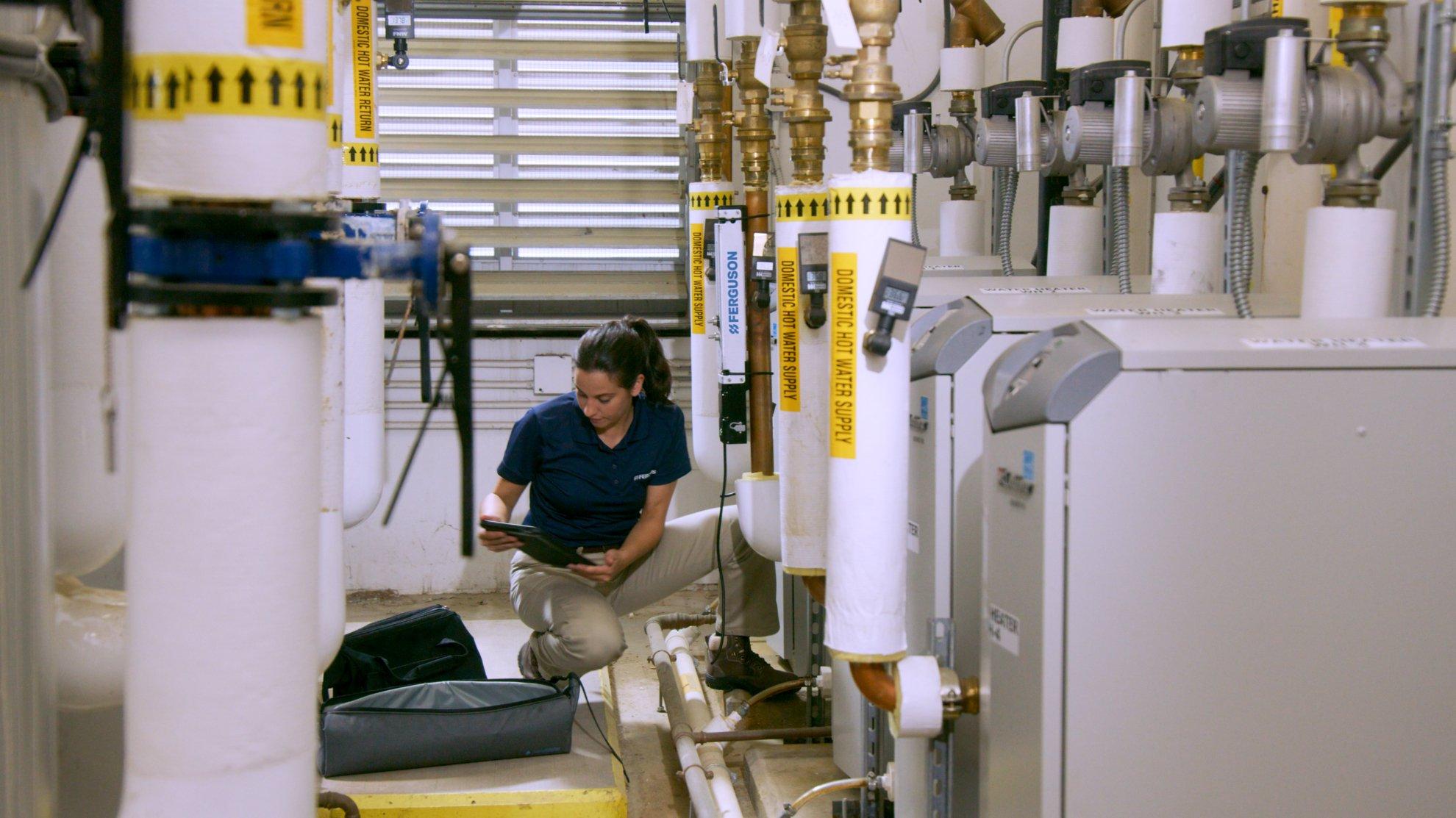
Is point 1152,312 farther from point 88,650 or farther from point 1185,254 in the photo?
point 88,650

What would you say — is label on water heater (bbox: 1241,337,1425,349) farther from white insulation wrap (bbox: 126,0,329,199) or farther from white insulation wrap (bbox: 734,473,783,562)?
white insulation wrap (bbox: 734,473,783,562)

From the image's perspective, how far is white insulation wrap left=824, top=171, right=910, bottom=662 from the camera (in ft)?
5.84

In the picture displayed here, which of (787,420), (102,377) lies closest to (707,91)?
(787,420)

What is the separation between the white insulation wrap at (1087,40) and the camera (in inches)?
115

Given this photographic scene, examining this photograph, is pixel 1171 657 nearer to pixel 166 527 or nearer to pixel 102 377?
pixel 166 527

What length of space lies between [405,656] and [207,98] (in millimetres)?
2341

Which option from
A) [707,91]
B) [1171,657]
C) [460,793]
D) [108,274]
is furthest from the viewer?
[707,91]

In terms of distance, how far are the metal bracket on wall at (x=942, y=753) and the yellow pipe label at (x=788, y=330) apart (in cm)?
54

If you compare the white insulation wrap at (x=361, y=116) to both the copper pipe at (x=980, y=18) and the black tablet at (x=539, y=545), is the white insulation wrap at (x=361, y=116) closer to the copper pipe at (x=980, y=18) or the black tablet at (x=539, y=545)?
the black tablet at (x=539, y=545)

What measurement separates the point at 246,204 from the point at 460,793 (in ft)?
6.12

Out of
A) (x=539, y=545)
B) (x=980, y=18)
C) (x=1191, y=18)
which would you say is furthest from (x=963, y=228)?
(x=539, y=545)

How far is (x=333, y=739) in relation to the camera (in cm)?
271

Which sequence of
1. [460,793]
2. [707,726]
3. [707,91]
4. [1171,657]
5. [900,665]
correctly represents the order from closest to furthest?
[1171,657]
[900,665]
[460,793]
[707,726]
[707,91]

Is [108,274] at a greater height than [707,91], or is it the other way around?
[707,91]
